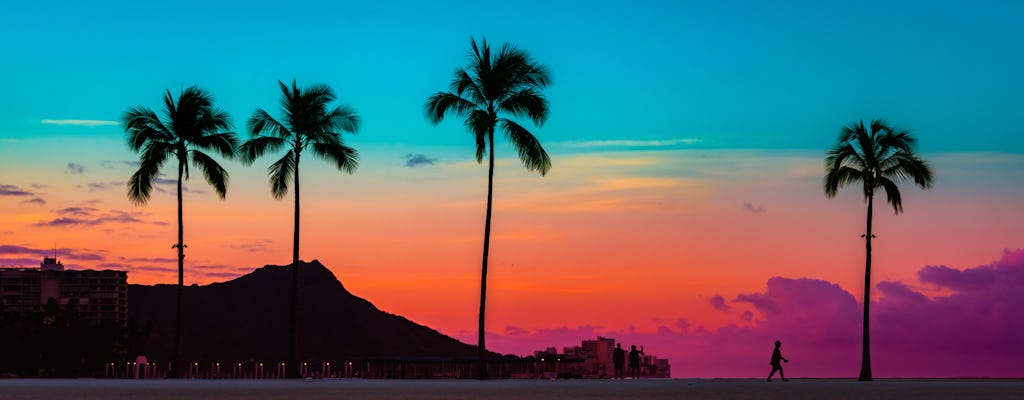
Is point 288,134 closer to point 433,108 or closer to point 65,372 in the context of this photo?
point 433,108

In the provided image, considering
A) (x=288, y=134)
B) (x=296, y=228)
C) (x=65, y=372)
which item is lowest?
(x=65, y=372)

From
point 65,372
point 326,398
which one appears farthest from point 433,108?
point 65,372

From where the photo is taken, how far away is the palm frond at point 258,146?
57.8 metres

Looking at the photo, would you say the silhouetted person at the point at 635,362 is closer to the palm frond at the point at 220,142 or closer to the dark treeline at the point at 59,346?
the palm frond at the point at 220,142

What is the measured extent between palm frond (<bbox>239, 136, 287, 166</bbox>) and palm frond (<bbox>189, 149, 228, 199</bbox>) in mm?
2441

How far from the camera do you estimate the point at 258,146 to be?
5788 centimetres

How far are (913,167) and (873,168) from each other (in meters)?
1.66

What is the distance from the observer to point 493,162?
2105 inches

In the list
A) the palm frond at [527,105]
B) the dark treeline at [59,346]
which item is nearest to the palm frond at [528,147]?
the palm frond at [527,105]

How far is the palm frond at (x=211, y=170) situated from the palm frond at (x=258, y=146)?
8.01 ft

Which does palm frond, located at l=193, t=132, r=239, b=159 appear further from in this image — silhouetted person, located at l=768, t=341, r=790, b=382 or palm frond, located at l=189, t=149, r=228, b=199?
silhouetted person, located at l=768, t=341, r=790, b=382

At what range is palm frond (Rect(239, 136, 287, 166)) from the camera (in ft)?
190

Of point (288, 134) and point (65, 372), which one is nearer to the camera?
point (288, 134)

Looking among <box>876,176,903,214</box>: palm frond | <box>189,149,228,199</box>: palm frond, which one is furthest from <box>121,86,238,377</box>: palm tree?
<box>876,176,903,214</box>: palm frond
